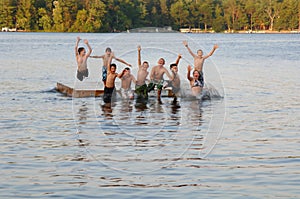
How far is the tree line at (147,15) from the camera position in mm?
128750

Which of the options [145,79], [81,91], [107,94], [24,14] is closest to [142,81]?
[145,79]

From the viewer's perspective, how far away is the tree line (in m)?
129

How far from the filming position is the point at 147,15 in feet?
412

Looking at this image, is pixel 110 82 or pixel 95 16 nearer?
pixel 110 82

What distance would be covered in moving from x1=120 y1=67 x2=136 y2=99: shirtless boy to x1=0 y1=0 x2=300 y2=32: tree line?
96.6 metres

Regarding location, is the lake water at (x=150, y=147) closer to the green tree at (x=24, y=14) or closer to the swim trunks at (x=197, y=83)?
the swim trunks at (x=197, y=83)

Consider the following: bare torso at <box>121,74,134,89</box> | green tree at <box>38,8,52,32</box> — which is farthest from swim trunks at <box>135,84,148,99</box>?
green tree at <box>38,8,52,32</box>

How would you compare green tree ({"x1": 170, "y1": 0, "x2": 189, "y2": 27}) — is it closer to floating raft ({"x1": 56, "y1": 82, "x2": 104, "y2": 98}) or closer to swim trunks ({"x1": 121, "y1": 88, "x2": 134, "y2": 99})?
floating raft ({"x1": 56, "y1": 82, "x2": 104, "y2": 98})

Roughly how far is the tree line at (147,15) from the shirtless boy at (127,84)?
317 feet

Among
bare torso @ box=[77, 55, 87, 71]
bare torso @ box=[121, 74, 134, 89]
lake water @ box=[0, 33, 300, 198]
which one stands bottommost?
lake water @ box=[0, 33, 300, 198]

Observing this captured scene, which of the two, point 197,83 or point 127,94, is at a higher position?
point 197,83

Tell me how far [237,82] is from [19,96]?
11233 mm

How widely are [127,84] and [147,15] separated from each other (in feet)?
343

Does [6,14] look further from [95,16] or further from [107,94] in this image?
[107,94]
